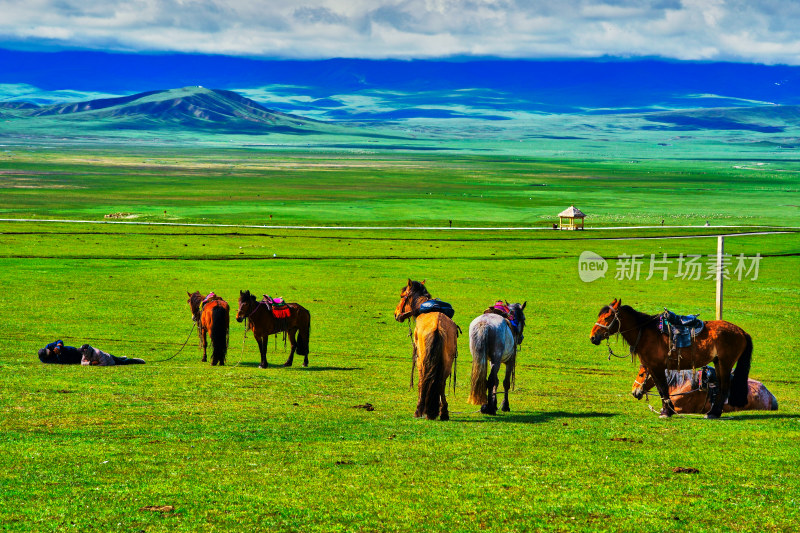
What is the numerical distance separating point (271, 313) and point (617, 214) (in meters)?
79.3

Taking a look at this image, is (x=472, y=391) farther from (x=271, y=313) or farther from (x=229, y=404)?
(x=271, y=313)

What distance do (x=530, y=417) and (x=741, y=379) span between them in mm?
4248

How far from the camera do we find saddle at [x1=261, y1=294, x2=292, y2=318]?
74.9 feet

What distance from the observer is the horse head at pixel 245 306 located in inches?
856

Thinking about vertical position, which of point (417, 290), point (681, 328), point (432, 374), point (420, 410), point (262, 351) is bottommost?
point (420, 410)

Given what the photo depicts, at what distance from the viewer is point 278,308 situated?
23031mm

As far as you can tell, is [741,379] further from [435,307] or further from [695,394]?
[435,307]

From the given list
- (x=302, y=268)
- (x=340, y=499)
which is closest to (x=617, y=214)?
(x=302, y=268)

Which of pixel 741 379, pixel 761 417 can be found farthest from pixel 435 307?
pixel 761 417

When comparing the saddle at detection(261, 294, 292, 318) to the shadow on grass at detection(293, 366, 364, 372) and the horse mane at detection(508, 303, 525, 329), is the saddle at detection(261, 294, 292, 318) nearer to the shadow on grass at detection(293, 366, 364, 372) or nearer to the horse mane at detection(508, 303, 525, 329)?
the shadow on grass at detection(293, 366, 364, 372)

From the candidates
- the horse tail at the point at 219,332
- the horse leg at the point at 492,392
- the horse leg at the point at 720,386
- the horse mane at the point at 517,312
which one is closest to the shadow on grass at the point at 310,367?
the horse tail at the point at 219,332

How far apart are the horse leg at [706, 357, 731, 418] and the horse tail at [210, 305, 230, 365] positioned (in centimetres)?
1222

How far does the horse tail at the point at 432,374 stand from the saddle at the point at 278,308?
26.8 ft

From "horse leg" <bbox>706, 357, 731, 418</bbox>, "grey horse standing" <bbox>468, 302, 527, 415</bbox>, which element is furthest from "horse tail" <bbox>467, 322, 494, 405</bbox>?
"horse leg" <bbox>706, 357, 731, 418</bbox>
